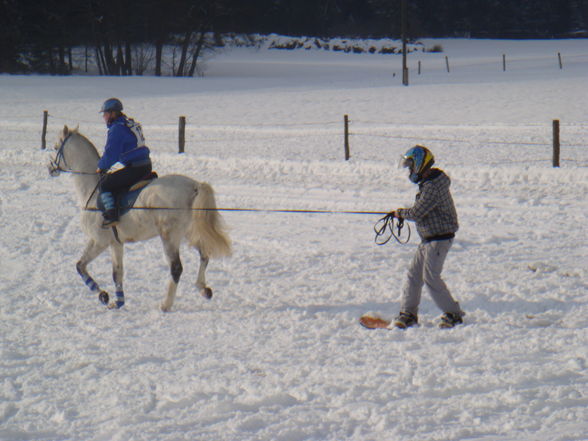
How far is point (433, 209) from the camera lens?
23.5ft

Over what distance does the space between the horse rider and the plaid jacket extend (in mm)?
3261

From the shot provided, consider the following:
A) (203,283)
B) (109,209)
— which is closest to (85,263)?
(109,209)

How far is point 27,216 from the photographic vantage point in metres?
13.8

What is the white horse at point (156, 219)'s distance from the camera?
28.3ft

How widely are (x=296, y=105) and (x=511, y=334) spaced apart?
1014 inches

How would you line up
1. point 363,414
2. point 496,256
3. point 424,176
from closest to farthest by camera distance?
point 363,414 → point 424,176 → point 496,256

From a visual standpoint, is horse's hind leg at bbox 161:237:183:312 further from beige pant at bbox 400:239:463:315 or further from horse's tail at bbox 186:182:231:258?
beige pant at bbox 400:239:463:315

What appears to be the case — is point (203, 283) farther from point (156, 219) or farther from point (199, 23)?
point (199, 23)

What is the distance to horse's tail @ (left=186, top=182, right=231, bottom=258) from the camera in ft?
28.1

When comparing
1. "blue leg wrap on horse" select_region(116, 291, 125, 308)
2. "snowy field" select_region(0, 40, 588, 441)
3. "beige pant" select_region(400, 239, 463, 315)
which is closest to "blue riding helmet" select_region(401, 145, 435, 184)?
"beige pant" select_region(400, 239, 463, 315)

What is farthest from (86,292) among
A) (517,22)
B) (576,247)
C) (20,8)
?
(517,22)

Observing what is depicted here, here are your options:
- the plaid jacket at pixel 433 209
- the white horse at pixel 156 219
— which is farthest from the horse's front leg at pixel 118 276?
the plaid jacket at pixel 433 209

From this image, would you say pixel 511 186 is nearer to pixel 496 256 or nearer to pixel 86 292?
pixel 496 256

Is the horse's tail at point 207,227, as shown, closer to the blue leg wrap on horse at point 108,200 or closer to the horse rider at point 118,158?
the horse rider at point 118,158
